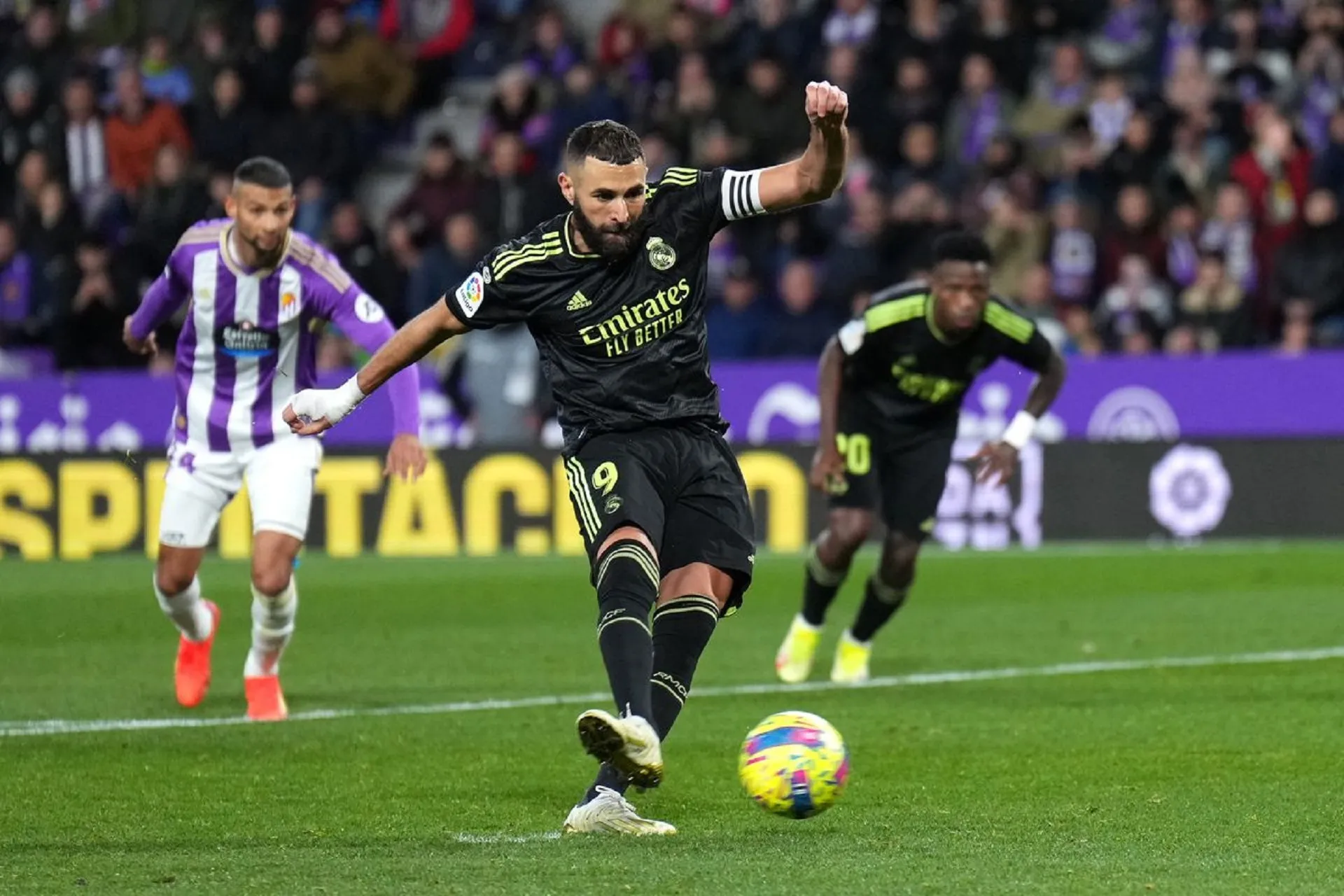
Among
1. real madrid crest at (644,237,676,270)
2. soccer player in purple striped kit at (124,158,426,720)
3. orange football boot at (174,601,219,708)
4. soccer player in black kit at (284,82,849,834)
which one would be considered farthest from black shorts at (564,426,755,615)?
orange football boot at (174,601,219,708)

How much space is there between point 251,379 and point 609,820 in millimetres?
4048

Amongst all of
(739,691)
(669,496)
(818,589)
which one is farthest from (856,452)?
(669,496)

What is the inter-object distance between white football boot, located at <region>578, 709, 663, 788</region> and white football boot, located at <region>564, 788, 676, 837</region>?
319 mm

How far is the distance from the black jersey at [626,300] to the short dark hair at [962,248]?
3862 millimetres

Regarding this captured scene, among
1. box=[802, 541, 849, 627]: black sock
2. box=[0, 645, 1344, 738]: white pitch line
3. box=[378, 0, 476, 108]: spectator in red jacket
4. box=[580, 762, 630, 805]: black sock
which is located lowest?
box=[0, 645, 1344, 738]: white pitch line

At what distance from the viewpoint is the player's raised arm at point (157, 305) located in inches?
388

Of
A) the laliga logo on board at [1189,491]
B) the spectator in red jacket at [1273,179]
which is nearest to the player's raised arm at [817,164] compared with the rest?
the laliga logo on board at [1189,491]

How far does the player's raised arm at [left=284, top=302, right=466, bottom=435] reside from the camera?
675cm

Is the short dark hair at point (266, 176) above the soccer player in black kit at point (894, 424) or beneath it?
above

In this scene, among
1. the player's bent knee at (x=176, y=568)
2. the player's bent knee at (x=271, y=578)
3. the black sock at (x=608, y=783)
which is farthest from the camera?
the player's bent knee at (x=176, y=568)

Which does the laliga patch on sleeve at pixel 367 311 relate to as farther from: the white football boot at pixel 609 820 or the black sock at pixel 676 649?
the white football boot at pixel 609 820

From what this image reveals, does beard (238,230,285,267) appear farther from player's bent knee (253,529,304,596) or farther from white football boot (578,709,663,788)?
white football boot (578,709,663,788)

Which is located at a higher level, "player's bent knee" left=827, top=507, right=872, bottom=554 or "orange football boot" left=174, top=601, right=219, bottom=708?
"player's bent knee" left=827, top=507, right=872, bottom=554

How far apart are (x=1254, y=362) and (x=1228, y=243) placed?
4.03 feet
